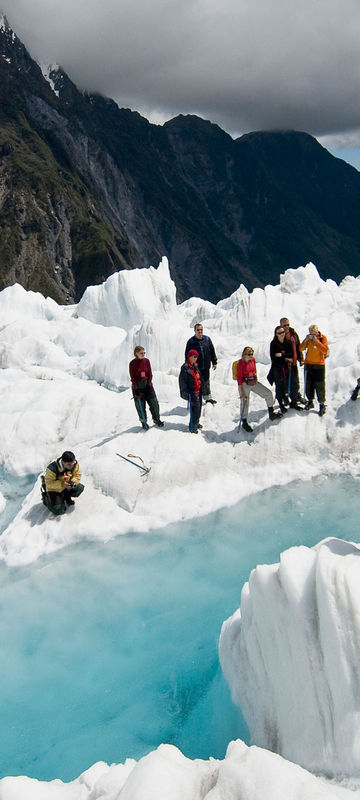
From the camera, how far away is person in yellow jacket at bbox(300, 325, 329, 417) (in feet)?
39.7

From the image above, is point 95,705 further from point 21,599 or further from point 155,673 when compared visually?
point 21,599

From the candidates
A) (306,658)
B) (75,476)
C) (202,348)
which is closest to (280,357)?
(202,348)

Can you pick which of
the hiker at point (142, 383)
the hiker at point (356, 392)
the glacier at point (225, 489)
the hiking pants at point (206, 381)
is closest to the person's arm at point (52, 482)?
the glacier at point (225, 489)

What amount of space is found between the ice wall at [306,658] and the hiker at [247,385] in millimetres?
5949

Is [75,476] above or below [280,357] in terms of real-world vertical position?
below

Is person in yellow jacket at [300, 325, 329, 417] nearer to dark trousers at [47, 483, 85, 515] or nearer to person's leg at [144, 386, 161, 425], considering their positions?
person's leg at [144, 386, 161, 425]

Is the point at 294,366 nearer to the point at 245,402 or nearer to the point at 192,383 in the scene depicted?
the point at 245,402

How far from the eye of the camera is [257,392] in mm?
12625

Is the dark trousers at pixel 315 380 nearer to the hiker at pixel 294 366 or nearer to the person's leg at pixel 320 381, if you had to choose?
the person's leg at pixel 320 381

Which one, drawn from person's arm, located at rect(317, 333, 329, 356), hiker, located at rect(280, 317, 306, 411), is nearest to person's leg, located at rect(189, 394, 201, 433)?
hiker, located at rect(280, 317, 306, 411)

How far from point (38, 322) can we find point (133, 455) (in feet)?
68.2

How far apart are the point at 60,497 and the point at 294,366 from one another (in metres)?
5.98

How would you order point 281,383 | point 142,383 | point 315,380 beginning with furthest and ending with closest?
point 315,380 → point 281,383 → point 142,383

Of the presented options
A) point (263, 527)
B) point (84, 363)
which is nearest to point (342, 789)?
point (263, 527)
